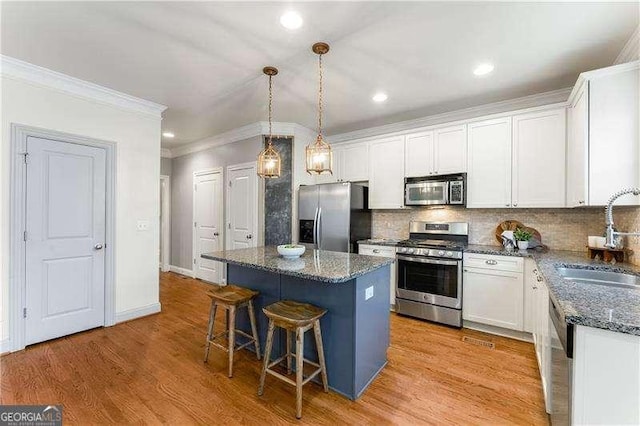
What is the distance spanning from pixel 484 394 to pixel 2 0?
437 centimetres

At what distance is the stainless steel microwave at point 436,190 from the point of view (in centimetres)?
355

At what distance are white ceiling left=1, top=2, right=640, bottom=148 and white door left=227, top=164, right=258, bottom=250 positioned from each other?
4.70 feet

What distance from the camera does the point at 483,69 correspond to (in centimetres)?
273

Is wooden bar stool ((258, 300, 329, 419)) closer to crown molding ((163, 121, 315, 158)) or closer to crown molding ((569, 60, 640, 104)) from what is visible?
crown molding ((569, 60, 640, 104))

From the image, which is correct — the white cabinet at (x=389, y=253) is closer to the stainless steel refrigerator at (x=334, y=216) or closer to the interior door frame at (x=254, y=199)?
the stainless steel refrigerator at (x=334, y=216)

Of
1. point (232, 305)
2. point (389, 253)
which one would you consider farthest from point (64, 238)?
point (389, 253)

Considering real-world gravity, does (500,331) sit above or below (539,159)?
below

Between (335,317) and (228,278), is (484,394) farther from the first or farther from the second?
(228,278)

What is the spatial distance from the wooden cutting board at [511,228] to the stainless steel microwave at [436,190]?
22.7 inches

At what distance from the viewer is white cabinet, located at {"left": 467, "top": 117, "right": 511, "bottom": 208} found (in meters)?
3.33

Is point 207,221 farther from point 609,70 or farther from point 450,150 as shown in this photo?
point 609,70

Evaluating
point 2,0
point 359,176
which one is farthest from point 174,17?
point 359,176

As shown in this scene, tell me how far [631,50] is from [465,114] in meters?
1.58

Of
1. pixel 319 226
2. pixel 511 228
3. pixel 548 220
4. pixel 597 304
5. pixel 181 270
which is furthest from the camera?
pixel 181 270
